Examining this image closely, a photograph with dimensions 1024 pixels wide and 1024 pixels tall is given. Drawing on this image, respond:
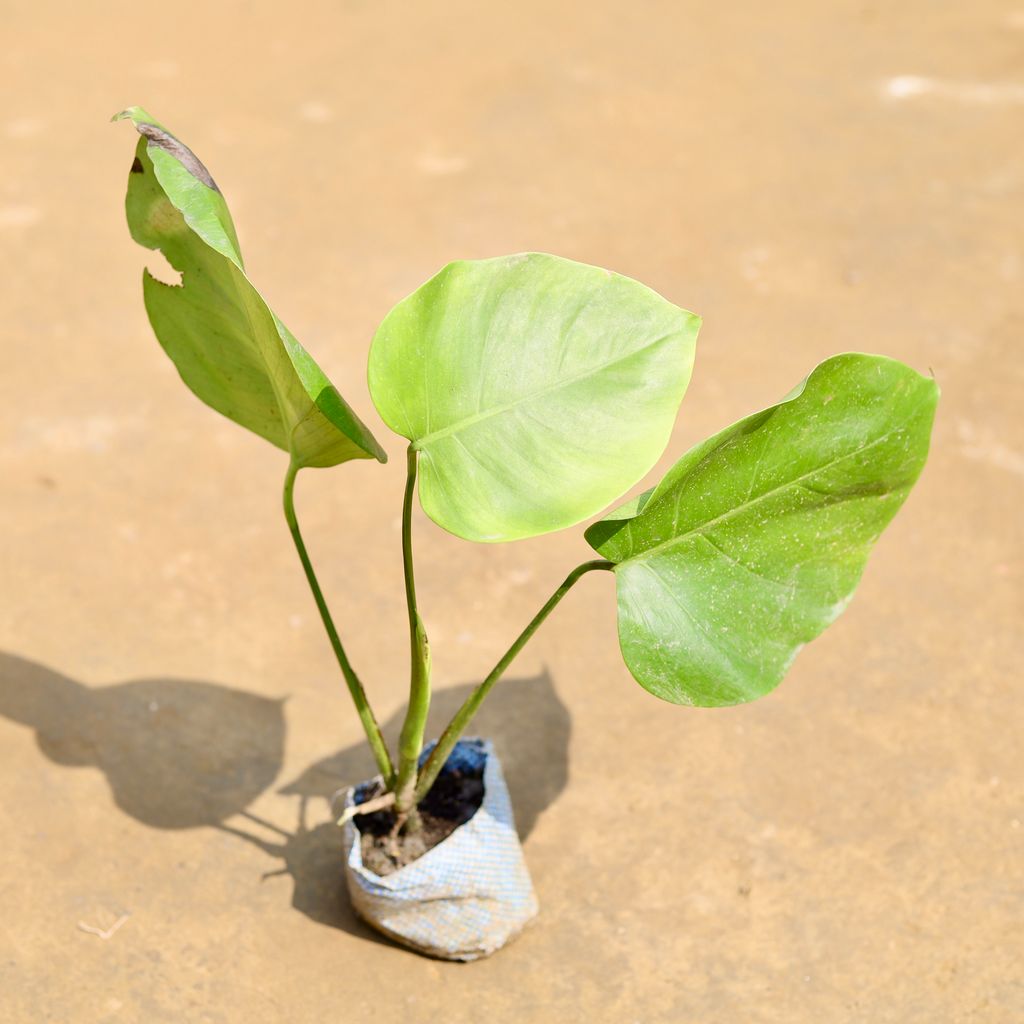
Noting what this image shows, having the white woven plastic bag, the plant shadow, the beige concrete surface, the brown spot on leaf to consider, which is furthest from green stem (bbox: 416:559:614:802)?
the brown spot on leaf

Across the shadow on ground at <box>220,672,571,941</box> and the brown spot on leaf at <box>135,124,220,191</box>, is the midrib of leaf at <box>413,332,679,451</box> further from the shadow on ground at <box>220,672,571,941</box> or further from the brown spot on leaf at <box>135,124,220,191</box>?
the shadow on ground at <box>220,672,571,941</box>

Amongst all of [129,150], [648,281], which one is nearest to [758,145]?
[648,281]

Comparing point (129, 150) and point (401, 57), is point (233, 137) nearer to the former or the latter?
point (129, 150)

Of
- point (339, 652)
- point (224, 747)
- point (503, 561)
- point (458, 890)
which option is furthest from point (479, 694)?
point (503, 561)

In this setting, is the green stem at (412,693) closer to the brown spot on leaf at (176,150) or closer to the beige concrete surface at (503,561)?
the beige concrete surface at (503,561)

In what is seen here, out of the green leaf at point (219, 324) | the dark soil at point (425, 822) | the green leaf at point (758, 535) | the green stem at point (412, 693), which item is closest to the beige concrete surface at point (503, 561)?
the dark soil at point (425, 822)

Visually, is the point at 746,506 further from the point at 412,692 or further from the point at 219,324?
the point at 219,324
